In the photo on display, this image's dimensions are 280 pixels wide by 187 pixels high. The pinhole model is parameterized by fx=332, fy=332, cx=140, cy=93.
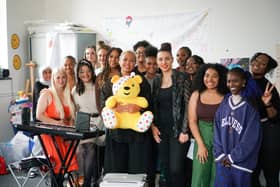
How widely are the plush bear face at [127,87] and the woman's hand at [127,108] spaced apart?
73 millimetres

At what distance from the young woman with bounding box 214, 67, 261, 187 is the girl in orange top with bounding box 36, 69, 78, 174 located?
1.25 metres

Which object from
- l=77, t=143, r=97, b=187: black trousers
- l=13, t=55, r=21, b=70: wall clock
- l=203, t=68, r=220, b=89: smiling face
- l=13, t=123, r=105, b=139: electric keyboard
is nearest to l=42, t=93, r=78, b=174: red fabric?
l=77, t=143, r=97, b=187: black trousers

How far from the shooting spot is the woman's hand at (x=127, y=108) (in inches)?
95.3

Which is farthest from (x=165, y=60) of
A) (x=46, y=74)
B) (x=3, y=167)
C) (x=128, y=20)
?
(x=3, y=167)

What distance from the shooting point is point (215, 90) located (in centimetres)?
235

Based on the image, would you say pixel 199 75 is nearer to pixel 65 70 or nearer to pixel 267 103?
pixel 267 103

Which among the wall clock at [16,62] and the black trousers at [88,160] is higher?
the wall clock at [16,62]

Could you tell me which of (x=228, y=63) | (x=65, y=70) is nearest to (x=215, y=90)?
(x=65, y=70)

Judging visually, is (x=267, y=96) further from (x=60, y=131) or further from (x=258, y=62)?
(x=60, y=131)

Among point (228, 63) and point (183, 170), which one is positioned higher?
point (228, 63)

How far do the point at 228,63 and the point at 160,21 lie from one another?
1051 millimetres

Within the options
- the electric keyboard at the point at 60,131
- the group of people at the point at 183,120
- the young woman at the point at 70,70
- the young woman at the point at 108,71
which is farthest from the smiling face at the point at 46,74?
the electric keyboard at the point at 60,131

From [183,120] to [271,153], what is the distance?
29.1 inches

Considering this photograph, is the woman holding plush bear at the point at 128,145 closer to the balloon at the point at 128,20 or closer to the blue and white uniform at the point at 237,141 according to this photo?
the blue and white uniform at the point at 237,141
